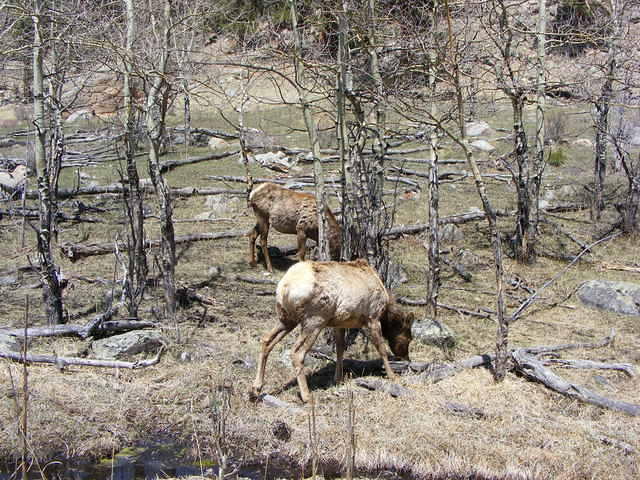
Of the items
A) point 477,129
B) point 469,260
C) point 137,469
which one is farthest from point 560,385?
point 477,129

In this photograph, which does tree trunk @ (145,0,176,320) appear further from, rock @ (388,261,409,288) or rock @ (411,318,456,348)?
rock @ (388,261,409,288)

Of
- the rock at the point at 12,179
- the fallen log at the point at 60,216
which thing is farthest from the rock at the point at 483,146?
the rock at the point at 12,179

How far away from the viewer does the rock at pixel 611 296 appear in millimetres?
11273

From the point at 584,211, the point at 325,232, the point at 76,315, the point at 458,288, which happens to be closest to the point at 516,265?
the point at 458,288

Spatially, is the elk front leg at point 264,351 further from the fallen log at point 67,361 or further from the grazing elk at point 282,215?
the grazing elk at point 282,215

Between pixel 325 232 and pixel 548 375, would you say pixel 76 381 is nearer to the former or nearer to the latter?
pixel 325 232

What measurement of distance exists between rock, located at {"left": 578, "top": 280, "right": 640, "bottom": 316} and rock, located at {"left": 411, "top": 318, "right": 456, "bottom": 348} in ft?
9.93

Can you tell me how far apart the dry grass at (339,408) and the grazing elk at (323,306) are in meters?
0.53

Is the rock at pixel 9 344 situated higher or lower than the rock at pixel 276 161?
lower

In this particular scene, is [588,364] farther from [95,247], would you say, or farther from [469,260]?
[95,247]

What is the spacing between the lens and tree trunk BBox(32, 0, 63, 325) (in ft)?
31.6

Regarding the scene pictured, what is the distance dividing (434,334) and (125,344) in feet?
13.6

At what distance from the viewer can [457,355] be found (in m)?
9.56

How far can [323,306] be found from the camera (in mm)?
8062
